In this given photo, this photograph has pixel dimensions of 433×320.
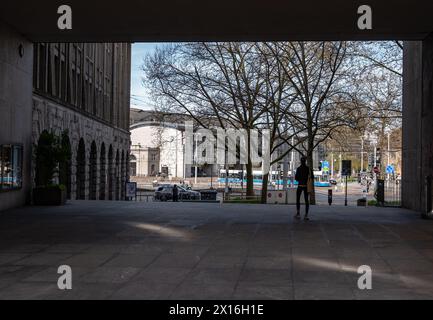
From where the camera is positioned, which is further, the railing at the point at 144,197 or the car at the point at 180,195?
the car at the point at 180,195

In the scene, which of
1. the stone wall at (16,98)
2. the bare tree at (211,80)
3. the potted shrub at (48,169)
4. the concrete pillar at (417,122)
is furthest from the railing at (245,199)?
the stone wall at (16,98)

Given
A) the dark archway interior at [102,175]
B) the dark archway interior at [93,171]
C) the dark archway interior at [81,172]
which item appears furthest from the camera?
the dark archway interior at [102,175]

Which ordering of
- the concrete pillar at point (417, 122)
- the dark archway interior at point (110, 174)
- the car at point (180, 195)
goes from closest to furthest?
the concrete pillar at point (417, 122) → the dark archway interior at point (110, 174) → the car at point (180, 195)

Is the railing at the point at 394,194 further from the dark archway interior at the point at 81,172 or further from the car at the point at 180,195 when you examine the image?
the dark archway interior at the point at 81,172

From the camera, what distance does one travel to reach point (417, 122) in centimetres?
1891

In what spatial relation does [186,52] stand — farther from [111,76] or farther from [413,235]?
[413,235]

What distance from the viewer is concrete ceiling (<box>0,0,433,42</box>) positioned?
14305mm

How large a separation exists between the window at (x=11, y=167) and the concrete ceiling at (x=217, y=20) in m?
3.88

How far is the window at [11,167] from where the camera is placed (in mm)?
16859

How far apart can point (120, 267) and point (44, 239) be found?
3474 mm

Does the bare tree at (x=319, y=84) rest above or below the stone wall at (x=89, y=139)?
above

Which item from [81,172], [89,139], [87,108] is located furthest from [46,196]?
[87,108]

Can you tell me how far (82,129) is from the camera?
34812 mm
